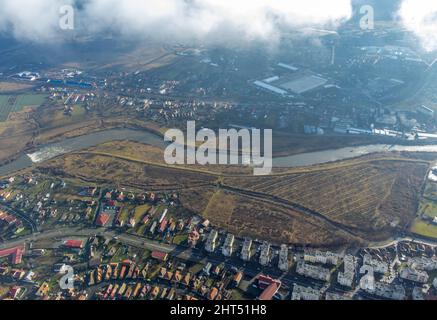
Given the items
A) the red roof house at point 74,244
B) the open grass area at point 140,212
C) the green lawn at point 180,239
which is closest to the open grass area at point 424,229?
the green lawn at point 180,239

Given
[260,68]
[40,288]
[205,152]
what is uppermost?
[260,68]

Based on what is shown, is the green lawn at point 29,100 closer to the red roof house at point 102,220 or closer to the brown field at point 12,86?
the brown field at point 12,86

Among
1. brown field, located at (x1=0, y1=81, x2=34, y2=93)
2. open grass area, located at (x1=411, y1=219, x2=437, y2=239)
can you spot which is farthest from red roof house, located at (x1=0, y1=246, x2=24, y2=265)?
brown field, located at (x1=0, y1=81, x2=34, y2=93)

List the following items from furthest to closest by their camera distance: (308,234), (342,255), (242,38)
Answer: (242,38), (308,234), (342,255)

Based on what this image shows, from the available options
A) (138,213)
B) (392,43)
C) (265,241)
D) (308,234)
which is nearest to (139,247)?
(138,213)

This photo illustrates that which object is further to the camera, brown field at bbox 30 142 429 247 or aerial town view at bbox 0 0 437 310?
brown field at bbox 30 142 429 247

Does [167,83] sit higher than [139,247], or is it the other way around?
[167,83]

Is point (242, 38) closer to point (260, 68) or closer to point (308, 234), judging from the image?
point (260, 68)

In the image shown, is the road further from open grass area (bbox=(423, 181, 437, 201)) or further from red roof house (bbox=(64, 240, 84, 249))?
open grass area (bbox=(423, 181, 437, 201))
